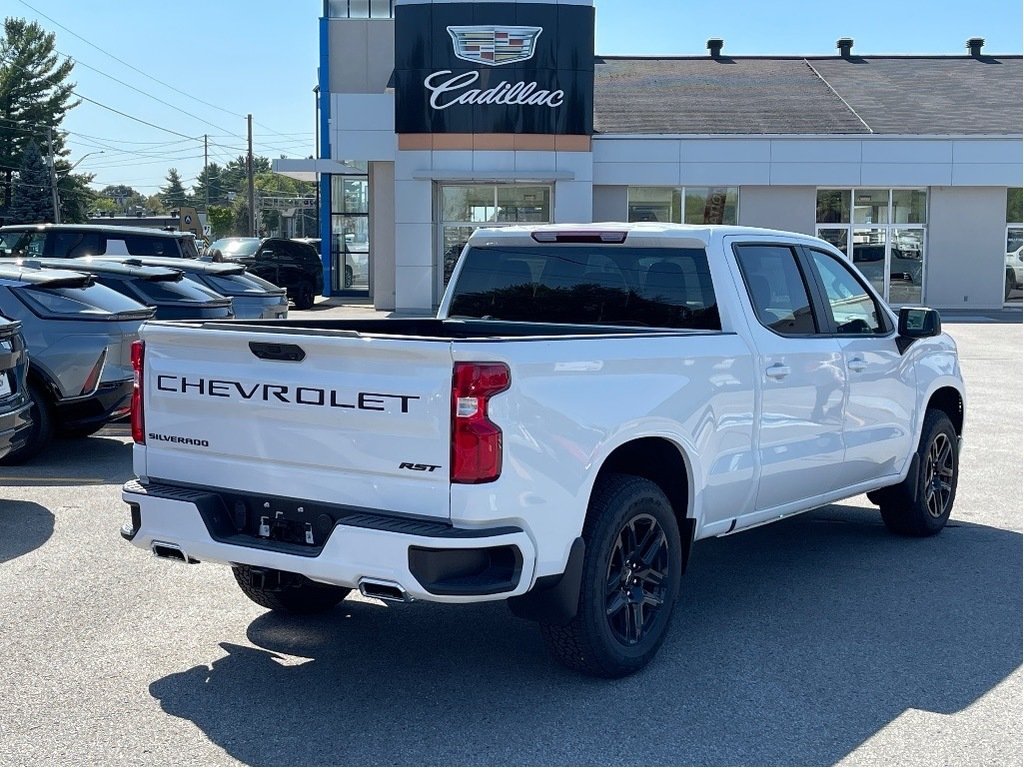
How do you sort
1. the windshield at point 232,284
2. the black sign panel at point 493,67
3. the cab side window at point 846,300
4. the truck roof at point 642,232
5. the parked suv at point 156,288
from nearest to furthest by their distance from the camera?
the truck roof at point 642,232 → the cab side window at point 846,300 → the parked suv at point 156,288 → the windshield at point 232,284 → the black sign panel at point 493,67

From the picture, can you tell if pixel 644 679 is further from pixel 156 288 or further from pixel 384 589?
pixel 156 288

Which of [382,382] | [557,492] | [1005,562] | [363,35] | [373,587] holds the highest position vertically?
[363,35]

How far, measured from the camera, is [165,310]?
13266mm

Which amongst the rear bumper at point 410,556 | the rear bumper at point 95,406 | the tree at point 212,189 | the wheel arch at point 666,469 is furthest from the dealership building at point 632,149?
the tree at point 212,189

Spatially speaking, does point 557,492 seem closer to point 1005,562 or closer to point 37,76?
point 1005,562

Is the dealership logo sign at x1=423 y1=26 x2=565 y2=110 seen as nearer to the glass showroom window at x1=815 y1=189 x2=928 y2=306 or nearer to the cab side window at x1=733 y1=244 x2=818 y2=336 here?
the glass showroom window at x1=815 y1=189 x2=928 y2=306

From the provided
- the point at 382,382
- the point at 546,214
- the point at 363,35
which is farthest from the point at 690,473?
the point at 363,35

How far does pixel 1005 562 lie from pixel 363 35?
30.1 m

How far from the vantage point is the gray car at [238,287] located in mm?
16297

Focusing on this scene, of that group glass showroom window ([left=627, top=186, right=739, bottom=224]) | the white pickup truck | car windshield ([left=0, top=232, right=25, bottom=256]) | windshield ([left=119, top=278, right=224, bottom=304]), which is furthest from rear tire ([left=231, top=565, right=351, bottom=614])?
glass showroom window ([left=627, top=186, right=739, bottom=224])

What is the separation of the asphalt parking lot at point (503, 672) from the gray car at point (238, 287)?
8.80 metres

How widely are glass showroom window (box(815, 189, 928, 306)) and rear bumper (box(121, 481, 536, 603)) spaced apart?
28.4m

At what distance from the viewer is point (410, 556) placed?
4414 mm

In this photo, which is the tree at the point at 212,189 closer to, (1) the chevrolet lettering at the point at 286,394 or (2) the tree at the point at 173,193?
(2) the tree at the point at 173,193
